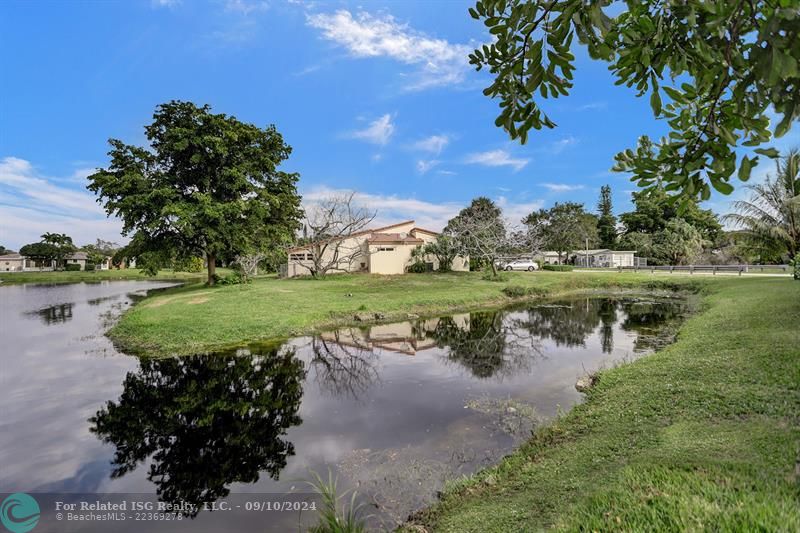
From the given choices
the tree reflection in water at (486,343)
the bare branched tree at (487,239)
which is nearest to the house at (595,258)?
the bare branched tree at (487,239)

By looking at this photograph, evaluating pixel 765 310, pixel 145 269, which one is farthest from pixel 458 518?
pixel 145 269

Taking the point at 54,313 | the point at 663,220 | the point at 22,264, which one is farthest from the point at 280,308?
the point at 22,264

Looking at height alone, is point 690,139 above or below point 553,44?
below

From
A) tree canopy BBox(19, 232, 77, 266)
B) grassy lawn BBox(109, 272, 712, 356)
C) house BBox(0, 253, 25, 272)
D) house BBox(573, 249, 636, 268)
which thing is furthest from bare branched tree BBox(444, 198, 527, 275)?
house BBox(0, 253, 25, 272)

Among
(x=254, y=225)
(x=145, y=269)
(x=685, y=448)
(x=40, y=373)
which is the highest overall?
(x=254, y=225)

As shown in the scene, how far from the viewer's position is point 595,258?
53719mm

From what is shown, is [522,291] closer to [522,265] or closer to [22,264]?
[522,265]

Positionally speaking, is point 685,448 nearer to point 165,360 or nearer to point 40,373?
point 165,360

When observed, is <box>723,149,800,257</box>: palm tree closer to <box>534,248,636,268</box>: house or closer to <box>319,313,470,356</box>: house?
<box>319,313,470,356</box>: house

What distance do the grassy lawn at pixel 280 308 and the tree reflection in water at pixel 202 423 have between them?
7.44 feet

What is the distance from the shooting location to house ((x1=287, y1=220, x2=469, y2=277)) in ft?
112

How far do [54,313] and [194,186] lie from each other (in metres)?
10.4

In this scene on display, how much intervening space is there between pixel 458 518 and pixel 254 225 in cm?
2348

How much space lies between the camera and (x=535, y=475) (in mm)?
4109
